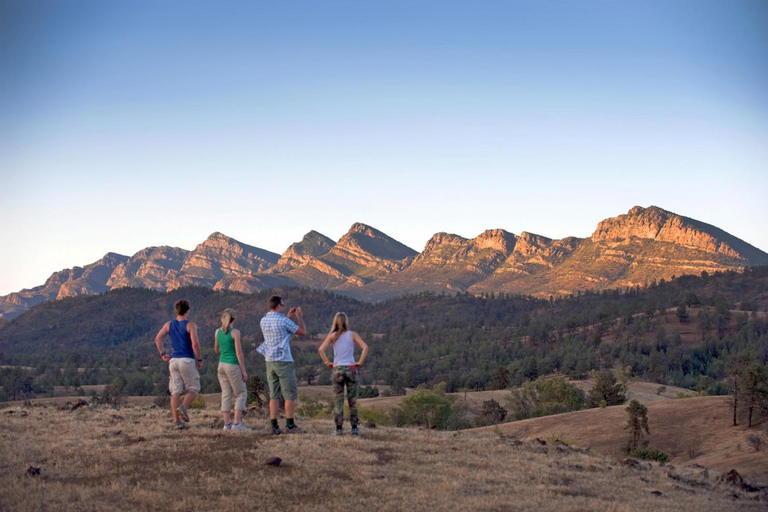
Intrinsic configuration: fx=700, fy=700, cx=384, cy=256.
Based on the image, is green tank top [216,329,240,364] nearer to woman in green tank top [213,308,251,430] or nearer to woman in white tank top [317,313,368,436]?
woman in green tank top [213,308,251,430]

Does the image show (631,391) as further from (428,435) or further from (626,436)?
(428,435)

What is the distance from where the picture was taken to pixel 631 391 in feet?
289

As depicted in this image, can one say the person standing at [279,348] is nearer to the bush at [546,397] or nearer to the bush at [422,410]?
the bush at [422,410]

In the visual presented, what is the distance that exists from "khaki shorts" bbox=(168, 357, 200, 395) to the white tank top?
3036mm

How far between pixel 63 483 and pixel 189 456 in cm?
241

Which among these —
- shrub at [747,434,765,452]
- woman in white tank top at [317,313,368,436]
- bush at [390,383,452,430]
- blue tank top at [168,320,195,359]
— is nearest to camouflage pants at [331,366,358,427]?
woman in white tank top at [317,313,368,436]

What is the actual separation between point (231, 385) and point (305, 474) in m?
3.68

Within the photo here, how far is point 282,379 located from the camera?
49.5 ft

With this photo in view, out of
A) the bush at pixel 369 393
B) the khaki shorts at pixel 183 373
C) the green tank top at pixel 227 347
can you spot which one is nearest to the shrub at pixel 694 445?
the green tank top at pixel 227 347

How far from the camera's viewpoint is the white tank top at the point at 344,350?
15.3m

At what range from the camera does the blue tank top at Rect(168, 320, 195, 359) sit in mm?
15250

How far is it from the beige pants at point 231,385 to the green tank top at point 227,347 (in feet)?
0.36

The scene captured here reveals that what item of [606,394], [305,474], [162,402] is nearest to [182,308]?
[305,474]

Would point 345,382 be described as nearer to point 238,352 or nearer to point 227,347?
point 238,352
